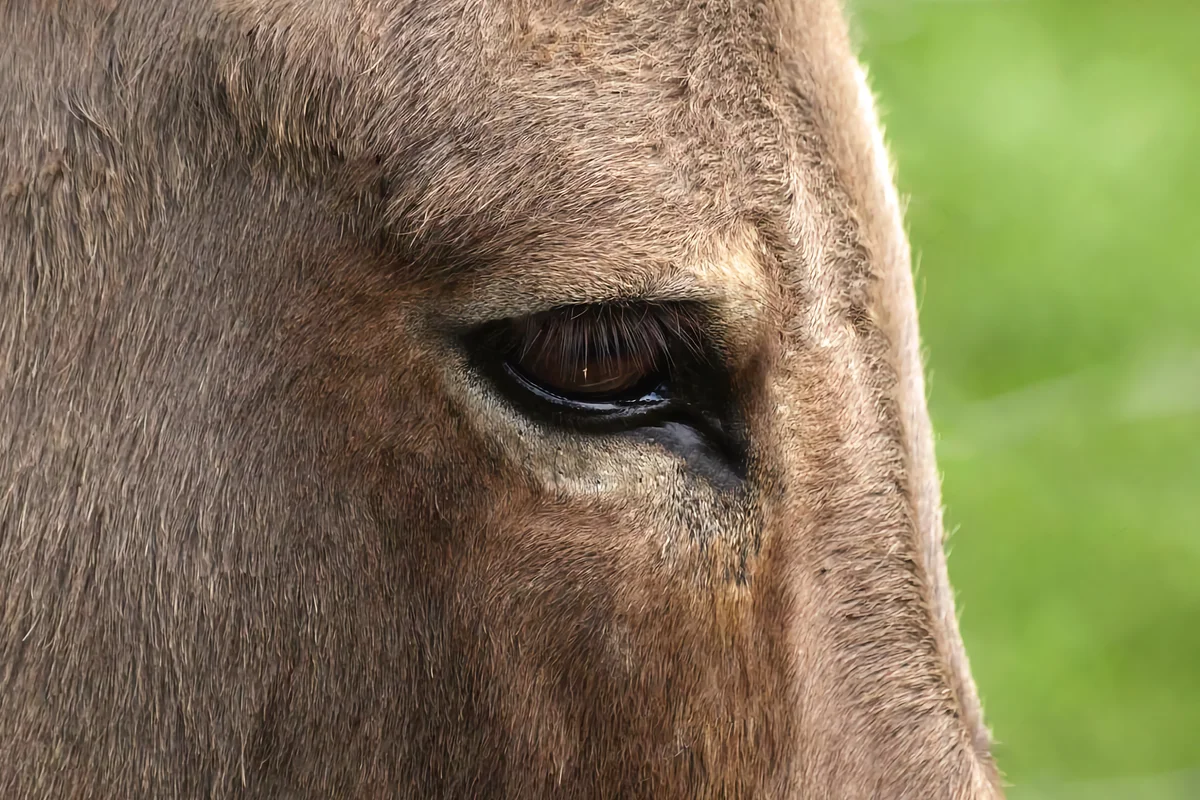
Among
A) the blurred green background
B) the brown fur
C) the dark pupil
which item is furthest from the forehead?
the blurred green background

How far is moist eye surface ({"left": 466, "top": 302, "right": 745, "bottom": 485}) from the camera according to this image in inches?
84.7

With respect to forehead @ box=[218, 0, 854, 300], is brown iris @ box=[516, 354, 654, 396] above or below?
below

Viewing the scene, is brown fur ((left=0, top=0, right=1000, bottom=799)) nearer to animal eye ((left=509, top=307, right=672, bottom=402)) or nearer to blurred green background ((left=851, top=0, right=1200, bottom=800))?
animal eye ((left=509, top=307, right=672, bottom=402))

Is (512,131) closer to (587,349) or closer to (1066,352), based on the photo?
(587,349)

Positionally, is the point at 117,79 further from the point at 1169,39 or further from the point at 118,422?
the point at 1169,39

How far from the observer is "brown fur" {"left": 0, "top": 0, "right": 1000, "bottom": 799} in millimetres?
2096

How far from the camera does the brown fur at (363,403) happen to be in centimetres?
210

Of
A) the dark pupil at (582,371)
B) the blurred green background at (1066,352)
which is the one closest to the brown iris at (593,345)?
the dark pupil at (582,371)

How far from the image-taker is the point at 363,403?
215 centimetres

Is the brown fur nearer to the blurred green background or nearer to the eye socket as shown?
the eye socket

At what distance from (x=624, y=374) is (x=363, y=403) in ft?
1.31

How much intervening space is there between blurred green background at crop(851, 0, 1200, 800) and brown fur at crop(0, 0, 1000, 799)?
2702mm

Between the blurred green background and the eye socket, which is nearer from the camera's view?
the eye socket

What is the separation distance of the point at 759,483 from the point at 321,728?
78 cm
